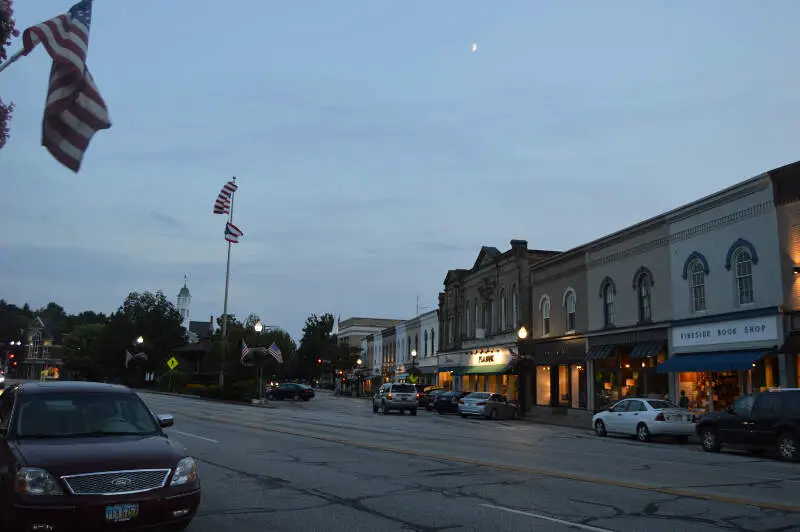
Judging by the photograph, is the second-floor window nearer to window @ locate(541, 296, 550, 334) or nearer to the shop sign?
window @ locate(541, 296, 550, 334)

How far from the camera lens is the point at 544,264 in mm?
44094

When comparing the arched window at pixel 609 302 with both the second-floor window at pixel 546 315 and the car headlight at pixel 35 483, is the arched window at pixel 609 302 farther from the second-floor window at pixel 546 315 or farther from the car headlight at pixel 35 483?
the car headlight at pixel 35 483

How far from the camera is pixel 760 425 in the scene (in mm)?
18688

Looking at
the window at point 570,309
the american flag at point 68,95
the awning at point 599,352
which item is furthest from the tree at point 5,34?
the window at point 570,309

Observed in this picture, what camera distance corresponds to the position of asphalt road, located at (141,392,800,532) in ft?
27.9

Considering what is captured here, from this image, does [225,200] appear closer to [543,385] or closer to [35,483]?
[543,385]

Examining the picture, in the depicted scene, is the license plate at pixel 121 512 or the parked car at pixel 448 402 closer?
the license plate at pixel 121 512

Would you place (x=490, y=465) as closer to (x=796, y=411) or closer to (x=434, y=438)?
(x=434, y=438)

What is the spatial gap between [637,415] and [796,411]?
7096mm

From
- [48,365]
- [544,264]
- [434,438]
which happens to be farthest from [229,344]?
[48,365]

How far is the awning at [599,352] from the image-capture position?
35.8 m

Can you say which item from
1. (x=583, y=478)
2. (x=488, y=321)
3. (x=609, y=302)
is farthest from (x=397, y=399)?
(x=583, y=478)

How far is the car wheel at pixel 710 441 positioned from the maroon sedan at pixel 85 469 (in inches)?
667

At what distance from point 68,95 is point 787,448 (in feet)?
58.1
